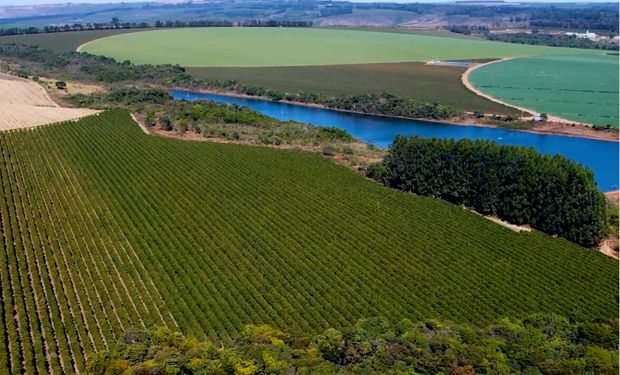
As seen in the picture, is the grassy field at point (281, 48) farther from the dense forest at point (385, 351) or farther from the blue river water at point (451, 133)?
the dense forest at point (385, 351)

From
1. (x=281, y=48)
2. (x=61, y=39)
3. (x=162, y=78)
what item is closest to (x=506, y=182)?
(x=162, y=78)

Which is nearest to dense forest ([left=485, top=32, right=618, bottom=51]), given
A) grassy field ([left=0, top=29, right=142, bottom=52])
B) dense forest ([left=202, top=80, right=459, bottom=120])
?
dense forest ([left=202, top=80, right=459, bottom=120])

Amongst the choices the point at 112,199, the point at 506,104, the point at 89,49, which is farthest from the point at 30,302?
the point at 89,49

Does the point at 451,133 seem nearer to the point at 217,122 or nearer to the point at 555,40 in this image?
the point at 217,122

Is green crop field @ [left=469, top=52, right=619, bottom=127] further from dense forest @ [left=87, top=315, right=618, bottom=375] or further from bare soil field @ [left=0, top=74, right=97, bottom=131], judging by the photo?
bare soil field @ [left=0, top=74, right=97, bottom=131]

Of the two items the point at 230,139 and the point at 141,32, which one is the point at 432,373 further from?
the point at 141,32
